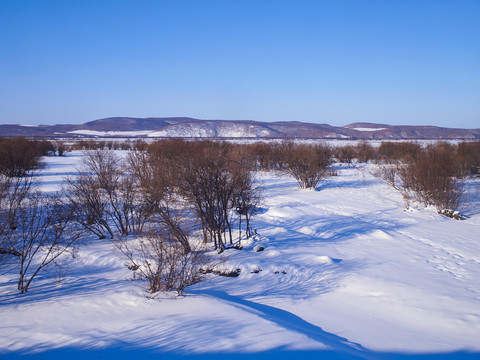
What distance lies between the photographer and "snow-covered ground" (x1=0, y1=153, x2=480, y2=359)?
471 cm

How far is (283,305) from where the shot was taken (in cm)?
668

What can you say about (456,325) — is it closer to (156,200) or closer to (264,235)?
(264,235)

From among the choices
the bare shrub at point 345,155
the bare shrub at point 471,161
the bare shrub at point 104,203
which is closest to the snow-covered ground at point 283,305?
the bare shrub at point 104,203

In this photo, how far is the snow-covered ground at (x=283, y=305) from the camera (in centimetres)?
471

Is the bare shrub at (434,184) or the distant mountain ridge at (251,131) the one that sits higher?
the distant mountain ridge at (251,131)

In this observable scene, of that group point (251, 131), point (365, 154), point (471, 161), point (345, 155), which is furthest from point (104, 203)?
point (251, 131)

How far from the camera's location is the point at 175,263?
6.91 metres

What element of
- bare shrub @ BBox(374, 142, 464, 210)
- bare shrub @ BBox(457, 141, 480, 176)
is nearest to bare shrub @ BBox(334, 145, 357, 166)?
bare shrub @ BBox(457, 141, 480, 176)

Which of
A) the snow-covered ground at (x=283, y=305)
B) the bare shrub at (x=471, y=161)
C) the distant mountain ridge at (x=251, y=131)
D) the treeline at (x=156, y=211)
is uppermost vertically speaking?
the distant mountain ridge at (x=251, y=131)

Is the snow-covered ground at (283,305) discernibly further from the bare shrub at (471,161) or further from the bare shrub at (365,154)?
the bare shrub at (365,154)

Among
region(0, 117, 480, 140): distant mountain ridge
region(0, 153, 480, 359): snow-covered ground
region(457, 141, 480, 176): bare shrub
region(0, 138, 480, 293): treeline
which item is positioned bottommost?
region(0, 153, 480, 359): snow-covered ground

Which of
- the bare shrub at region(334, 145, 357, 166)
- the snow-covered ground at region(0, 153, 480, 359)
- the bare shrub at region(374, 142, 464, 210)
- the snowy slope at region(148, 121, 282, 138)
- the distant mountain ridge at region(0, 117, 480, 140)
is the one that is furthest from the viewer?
the snowy slope at region(148, 121, 282, 138)

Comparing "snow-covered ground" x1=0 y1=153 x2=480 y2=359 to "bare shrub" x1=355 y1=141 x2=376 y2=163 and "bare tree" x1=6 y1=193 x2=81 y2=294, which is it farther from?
"bare shrub" x1=355 y1=141 x2=376 y2=163

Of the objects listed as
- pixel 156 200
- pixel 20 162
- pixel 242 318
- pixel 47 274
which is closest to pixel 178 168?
pixel 156 200
